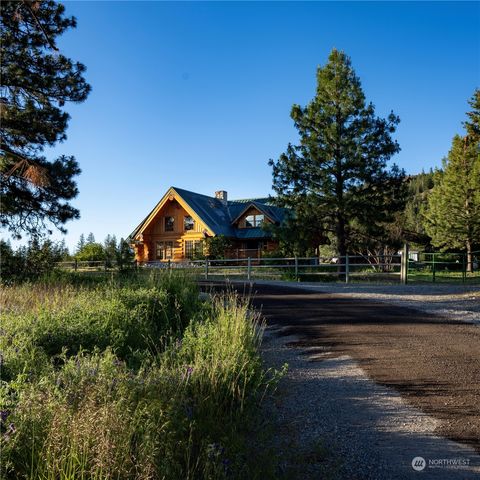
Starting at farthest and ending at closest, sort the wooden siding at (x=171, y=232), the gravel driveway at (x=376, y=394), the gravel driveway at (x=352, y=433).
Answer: the wooden siding at (x=171, y=232)
the gravel driveway at (x=376, y=394)
the gravel driveway at (x=352, y=433)

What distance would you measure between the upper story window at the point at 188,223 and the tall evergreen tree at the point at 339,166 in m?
16.8

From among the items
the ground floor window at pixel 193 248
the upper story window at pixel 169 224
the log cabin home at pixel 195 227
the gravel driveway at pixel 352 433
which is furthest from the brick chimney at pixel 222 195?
the gravel driveway at pixel 352 433

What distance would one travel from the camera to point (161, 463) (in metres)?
3.20

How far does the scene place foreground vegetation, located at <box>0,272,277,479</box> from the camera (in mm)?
3094

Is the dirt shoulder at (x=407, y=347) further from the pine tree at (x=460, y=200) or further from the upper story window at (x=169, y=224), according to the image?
the upper story window at (x=169, y=224)

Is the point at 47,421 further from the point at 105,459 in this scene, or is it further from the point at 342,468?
the point at 342,468

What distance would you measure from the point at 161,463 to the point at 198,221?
35.5 metres

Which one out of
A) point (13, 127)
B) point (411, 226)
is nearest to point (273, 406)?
point (13, 127)

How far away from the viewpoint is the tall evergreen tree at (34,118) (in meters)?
14.1

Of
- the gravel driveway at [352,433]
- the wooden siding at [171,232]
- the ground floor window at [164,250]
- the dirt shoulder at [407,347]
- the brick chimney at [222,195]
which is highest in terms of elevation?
the brick chimney at [222,195]

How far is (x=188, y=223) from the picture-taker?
132 feet

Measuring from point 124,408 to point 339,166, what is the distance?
21.4m

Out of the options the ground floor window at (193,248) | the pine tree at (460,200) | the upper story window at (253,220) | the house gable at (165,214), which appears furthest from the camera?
the upper story window at (253,220)

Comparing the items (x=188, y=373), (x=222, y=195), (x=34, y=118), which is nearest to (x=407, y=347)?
(x=188, y=373)
